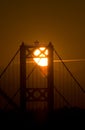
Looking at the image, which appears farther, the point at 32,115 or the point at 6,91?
the point at 6,91

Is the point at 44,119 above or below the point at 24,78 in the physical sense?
below

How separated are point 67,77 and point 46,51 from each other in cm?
187

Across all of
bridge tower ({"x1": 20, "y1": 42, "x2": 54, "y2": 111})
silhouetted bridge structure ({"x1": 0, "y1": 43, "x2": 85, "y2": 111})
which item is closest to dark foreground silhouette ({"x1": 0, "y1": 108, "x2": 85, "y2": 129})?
bridge tower ({"x1": 20, "y1": 42, "x2": 54, "y2": 111})

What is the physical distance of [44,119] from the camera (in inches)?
288

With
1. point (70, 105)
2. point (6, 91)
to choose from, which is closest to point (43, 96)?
point (70, 105)

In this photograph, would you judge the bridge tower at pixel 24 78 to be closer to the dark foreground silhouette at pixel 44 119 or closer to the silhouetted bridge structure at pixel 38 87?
the silhouetted bridge structure at pixel 38 87

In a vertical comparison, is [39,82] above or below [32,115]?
above

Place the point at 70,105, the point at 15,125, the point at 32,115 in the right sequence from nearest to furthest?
the point at 15,125 < the point at 32,115 < the point at 70,105

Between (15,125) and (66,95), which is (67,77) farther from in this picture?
(15,125)

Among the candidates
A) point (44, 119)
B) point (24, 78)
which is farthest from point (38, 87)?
point (44, 119)

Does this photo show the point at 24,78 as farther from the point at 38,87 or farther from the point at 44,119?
the point at 44,119

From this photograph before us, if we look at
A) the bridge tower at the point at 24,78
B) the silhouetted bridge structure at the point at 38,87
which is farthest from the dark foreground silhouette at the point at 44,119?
the silhouetted bridge structure at the point at 38,87

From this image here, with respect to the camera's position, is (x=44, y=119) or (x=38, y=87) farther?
(x=38, y=87)

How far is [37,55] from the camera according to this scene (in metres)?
8.64
